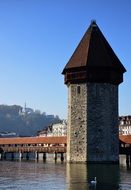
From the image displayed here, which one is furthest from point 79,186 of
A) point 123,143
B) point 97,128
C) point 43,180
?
point 123,143

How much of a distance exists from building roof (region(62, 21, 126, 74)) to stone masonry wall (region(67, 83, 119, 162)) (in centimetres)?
170

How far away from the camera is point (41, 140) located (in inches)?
2032

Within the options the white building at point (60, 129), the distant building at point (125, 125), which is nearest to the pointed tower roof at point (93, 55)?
the distant building at point (125, 125)

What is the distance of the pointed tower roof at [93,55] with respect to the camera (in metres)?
38.4

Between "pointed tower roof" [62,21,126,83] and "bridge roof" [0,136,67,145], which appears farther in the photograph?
"bridge roof" [0,136,67,145]

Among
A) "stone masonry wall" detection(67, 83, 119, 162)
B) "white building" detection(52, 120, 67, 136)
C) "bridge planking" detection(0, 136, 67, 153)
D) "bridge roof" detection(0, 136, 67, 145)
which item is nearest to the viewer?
"stone masonry wall" detection(67, 83, 119, 162)

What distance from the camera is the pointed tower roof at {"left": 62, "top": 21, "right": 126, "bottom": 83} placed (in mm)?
38406

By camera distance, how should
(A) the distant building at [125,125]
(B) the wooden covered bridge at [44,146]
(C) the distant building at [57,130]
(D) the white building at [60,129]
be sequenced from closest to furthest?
(B) the wooden covered bridge at [44,146]
(A) the distant building at [125,125]
(D) the white building at [60,129]
(C) the distant building at [57,130]

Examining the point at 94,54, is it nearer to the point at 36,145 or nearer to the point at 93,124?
the point at 93,124

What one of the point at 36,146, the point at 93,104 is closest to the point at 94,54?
the point at 93,104

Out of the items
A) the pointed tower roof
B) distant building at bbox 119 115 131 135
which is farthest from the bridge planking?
distant building at bbox 119 115 131 135

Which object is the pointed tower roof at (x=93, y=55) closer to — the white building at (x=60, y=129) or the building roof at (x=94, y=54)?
the building roof at (x=94, y=54)

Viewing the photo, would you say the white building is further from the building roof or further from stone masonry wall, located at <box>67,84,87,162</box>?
stone masonry wall, located at <box>67,84,87,162</box>

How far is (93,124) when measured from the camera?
3766 centimetres
